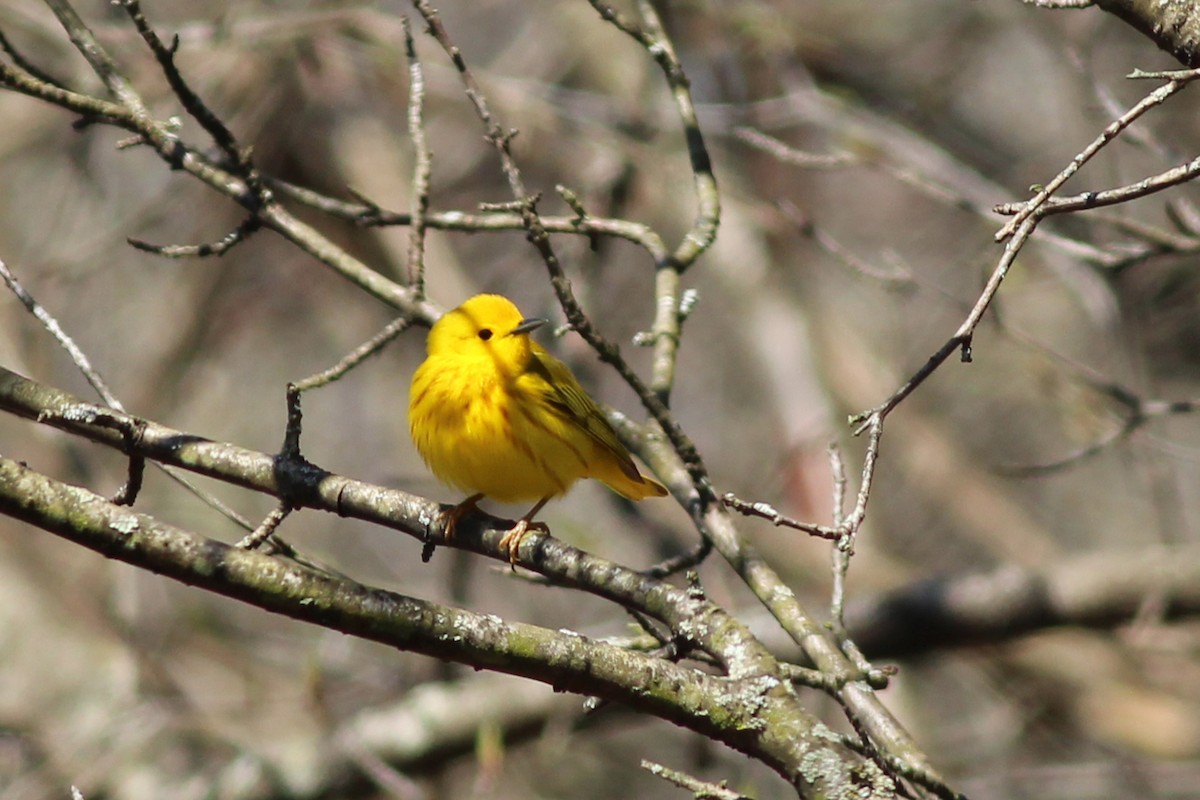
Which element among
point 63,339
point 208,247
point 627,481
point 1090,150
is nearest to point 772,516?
point 1090,150

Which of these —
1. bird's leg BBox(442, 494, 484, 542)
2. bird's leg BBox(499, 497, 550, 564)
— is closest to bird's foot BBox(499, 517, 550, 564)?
bird's leg BBox(499, 497, 550, 564)

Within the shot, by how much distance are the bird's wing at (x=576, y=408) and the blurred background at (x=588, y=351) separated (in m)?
1.05

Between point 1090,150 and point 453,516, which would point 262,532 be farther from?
point 1090,150

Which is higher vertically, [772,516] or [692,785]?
[772,516]

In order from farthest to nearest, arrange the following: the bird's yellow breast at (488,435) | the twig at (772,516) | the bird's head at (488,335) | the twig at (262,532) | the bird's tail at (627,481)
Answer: the bird's tail at (627,481) < the bird's head at (488,335) < the bird's yellow breast at (488,435) < the twig at (262,532) < the twig at (772,516)

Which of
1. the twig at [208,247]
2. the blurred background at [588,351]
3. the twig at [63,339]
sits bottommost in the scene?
the twig at [63,339]

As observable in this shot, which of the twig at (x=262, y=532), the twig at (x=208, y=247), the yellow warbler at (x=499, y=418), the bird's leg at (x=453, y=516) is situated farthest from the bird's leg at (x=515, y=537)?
the twig at (x=208, y=247)

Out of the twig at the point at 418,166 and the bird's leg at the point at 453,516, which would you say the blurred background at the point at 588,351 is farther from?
the twig at the point at 418,166

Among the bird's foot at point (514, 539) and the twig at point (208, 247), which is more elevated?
the twig at point (208, 247)

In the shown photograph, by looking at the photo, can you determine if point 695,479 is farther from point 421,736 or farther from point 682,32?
point 682,32

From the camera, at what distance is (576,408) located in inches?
176

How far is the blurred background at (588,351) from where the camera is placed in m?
6.16

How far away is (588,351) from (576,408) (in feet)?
6.97

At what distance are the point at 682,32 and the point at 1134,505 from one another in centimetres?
584
